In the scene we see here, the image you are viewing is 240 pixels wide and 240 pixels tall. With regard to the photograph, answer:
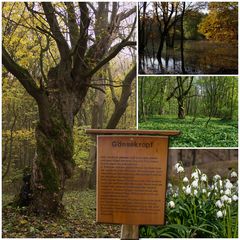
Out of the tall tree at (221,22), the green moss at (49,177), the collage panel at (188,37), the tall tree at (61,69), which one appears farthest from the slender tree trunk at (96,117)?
the tall tree at (221,22)

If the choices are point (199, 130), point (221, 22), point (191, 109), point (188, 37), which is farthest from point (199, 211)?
point (221, 22)

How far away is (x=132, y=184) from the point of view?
4117 mm

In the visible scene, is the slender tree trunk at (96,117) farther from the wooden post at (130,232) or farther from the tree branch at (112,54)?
the wooden post at (130,232)

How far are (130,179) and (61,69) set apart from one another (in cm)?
202

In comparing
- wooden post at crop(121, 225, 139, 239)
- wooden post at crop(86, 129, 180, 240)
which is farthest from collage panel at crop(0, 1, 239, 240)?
wooden post at crop(86, 129, 180, 240)

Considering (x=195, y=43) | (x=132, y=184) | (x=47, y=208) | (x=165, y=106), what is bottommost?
(x=47, y=208)

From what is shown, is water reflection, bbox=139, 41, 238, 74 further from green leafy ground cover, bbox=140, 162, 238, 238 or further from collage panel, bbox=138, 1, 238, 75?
green leafy ground cover, bbox=140, 162, 238, 238

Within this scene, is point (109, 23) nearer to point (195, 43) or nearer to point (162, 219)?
point (195, 43)

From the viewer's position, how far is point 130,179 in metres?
4.09

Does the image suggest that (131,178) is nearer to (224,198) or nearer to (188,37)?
(224,198)

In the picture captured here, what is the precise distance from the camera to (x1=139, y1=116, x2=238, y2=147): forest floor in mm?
5496

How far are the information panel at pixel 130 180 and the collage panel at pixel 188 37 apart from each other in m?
1.61

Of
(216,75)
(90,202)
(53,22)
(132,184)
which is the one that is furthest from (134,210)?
(53,22)

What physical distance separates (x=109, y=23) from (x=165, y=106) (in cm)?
113
